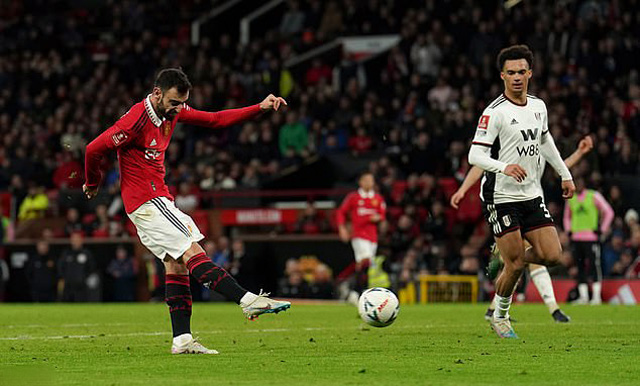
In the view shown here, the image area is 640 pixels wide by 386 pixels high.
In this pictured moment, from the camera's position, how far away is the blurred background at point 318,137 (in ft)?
79.8

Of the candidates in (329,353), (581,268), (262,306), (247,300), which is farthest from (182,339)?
(581,268)

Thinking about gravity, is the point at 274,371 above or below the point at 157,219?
below

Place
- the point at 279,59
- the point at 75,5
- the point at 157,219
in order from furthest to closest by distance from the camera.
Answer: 1. the point at 75,5
2. the point at 279,59
3. the point at 157,219

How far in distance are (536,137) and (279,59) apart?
22382mm

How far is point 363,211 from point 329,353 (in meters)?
10.6

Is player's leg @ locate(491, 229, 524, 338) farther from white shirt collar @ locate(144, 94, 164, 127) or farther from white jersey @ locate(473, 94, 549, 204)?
white shirt collar @ locate(144, 94, 164, 127)

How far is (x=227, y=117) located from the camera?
31.9 ft

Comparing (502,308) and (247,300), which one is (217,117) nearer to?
(247,300)

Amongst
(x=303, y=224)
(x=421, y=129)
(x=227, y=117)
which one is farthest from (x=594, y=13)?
(x=227, y=117)

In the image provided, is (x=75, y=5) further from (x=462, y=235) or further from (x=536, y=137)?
(x=536, y=137)

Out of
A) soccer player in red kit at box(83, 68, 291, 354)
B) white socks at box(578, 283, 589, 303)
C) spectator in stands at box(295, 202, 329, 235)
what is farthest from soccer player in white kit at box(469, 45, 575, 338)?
spectator in stands at box(295, 202, 329, 235)

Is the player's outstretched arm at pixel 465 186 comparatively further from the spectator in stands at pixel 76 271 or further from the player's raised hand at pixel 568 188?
the spectator in stands at pixel 76 271

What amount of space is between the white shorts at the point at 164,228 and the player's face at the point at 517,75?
3.24m

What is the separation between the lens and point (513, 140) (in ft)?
35.2
